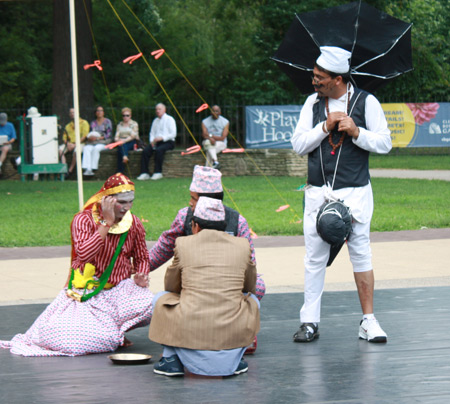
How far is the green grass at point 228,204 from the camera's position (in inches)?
476

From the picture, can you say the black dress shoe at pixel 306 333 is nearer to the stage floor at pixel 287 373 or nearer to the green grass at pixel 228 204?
the stage floor at pixel 287 373

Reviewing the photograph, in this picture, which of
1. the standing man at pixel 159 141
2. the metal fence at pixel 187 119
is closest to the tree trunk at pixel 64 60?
the metal fence at pixel 187 119

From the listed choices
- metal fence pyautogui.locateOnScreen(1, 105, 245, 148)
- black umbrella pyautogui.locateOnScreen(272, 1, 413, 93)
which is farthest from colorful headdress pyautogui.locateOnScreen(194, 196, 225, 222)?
metal fence pyautogui.locateOnScreen(1, 105, 245, 148)

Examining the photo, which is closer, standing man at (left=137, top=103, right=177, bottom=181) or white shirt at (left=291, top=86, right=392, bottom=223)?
white shirt at (left=291, top=86, right=392, bottom=223)

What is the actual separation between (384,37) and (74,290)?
112 inches

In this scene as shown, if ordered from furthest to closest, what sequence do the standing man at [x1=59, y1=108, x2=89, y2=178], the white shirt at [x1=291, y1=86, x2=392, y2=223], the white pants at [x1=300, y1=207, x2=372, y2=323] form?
the standing man at [x1=59, y1=108, x2=89, y2=178]
the white pants at [x1=300, y1=207, x2=372, y2=323]
the white shirt at [x1=291, y1=86, x2=392, y2=223]

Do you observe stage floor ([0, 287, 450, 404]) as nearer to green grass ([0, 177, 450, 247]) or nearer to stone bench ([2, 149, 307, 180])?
green grass ([0, 177, 450, 247])

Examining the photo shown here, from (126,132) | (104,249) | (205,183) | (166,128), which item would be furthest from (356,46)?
(166,128)

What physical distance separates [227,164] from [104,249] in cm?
1599

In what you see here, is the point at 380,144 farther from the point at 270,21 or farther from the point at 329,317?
the point at 270,21

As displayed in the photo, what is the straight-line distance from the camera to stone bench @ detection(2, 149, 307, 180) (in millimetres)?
21438

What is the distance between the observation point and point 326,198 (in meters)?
6.01

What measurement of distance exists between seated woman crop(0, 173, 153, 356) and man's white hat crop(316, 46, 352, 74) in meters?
1.49

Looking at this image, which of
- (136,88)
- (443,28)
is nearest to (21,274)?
(136,88)
